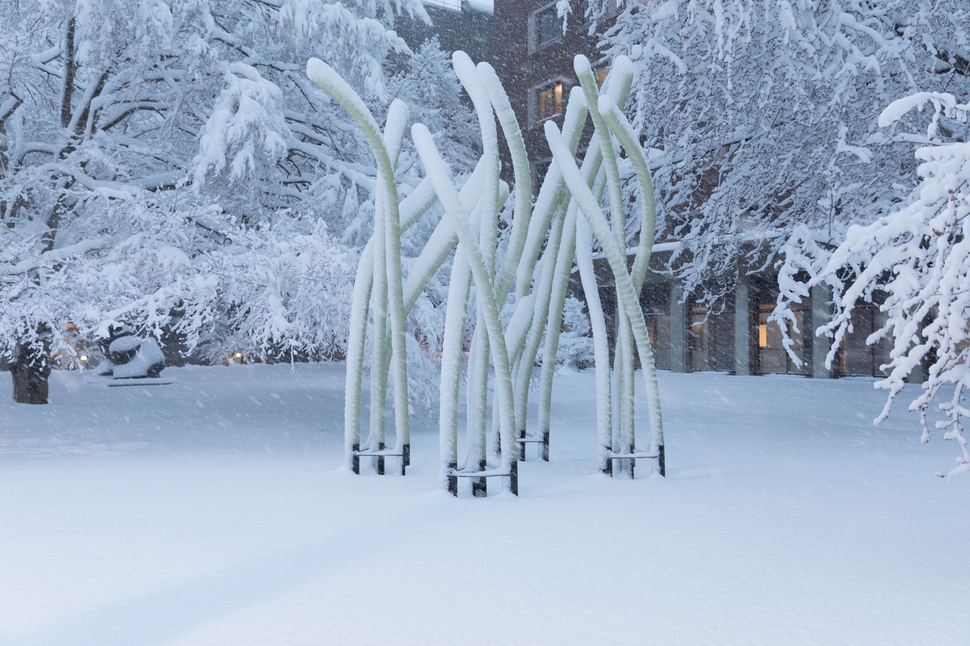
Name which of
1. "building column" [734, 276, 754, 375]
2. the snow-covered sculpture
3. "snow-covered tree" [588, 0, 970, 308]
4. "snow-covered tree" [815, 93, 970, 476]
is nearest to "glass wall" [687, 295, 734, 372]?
"building column" [734, 276, 754, 375]

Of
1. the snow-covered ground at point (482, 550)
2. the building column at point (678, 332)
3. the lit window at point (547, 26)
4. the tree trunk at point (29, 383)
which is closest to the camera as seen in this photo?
the snow-covered ground at point (482, 550)

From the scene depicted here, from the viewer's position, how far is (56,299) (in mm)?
8484

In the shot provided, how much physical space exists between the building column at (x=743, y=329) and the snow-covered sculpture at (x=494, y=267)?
801 inches

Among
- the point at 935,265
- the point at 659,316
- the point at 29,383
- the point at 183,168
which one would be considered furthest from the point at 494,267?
the point at 659,316

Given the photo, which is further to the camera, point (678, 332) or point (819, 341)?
point (678, 332)

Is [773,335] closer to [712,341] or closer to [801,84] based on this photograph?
[712,341]

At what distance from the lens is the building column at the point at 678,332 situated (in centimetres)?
2875

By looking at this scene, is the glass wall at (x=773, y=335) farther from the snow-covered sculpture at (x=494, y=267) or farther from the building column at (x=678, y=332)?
the snow-covered sculpture at (x=494, y=267)

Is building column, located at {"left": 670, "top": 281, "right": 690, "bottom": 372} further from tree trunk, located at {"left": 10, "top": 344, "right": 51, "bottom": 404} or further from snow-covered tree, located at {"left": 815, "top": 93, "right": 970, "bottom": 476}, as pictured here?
snow-covered tree, located at {"left": 815, "top": 93, "right": 970, "bottom": 476}

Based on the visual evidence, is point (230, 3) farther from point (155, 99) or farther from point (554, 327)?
point (554, 327)

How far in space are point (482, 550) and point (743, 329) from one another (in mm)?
23782

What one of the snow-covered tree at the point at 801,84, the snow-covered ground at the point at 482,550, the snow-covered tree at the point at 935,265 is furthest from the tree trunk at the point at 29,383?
the snow-covered tree at the point at 935,265

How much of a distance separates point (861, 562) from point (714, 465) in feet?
10.8

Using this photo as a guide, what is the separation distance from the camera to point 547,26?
107ft
